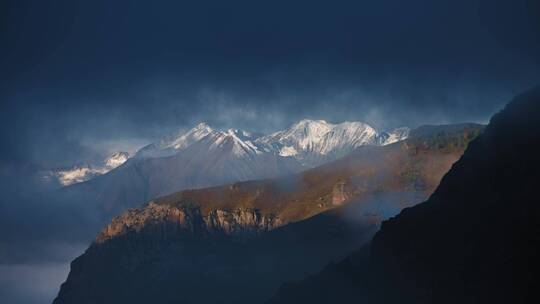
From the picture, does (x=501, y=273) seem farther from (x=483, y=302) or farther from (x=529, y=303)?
(x=529, y=303)

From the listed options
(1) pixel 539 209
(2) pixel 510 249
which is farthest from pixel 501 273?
(1) pixel 539 209

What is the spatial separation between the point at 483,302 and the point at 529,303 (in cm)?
2249

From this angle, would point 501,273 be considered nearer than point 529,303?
No

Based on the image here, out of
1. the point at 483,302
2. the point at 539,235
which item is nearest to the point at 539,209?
the point at 539,235

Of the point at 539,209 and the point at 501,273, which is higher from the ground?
the point at 539,209

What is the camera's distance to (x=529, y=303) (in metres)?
174

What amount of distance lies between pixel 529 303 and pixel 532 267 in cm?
1159

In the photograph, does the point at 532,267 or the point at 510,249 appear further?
the point at 510,249

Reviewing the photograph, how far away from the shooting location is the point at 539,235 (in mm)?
190125

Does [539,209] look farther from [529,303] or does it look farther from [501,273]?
[529,303]

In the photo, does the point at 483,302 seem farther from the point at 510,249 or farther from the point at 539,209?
the point at 539,209

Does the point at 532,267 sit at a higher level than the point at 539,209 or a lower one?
lower

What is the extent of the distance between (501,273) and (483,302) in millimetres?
8355

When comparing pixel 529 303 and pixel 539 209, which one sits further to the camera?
pixel 539 209
